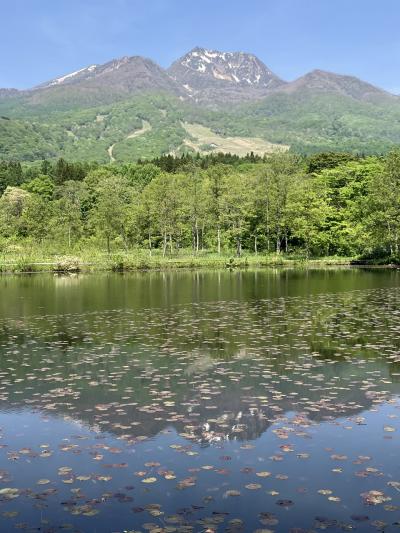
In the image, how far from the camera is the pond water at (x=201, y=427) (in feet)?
→ 22.8

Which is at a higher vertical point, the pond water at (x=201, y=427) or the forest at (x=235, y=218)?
the forest at (x=235, y=218)

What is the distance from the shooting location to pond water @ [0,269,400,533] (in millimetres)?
6953

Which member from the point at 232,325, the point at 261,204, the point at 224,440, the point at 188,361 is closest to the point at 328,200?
the point at 261,204

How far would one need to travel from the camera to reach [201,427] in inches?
391

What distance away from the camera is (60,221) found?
84.4 meters

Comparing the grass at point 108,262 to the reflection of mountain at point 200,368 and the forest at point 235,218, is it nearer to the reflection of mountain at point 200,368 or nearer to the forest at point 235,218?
the forest at point 235,218

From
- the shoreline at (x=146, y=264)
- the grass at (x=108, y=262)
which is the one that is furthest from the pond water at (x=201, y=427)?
the grass at (x=108, y=262)

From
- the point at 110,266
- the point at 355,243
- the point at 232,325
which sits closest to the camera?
the point at 232,325

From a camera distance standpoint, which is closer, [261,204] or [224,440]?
[224,440]

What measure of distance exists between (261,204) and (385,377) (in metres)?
70.3

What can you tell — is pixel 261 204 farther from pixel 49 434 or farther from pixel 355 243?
pixel 49 434

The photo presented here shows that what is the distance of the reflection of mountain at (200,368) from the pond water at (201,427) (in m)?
0.06

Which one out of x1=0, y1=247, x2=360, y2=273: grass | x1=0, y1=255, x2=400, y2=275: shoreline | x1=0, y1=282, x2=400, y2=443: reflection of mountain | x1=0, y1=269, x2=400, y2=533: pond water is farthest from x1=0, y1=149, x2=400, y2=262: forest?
x1=0, y1=269, x2=400, y2=533: pond water

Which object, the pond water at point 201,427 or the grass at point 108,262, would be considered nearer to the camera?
the pond water at point 201,427
